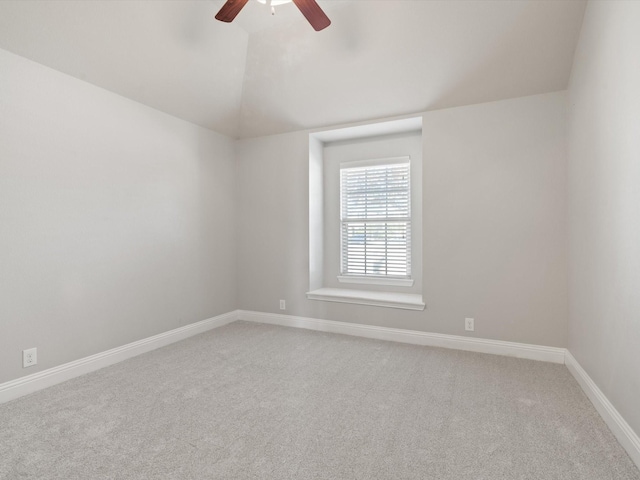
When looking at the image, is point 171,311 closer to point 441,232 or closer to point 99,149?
point 99,149

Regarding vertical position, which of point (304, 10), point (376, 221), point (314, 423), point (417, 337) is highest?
point (304, 10)

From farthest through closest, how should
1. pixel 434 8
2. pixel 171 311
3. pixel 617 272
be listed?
pixel 171 311 → pixel 434 8 → pixel 617 272

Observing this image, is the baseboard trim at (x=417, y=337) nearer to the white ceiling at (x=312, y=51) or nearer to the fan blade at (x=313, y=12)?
the white ceiling at (x=312, y=51)

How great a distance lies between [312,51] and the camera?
330cm

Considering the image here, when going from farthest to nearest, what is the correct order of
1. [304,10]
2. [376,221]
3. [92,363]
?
[376,221]
[92,363]
[304,10]

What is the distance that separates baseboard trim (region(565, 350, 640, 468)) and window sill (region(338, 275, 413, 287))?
1.77 m

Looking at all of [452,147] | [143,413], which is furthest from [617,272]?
[143,413]

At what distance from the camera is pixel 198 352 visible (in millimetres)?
3387

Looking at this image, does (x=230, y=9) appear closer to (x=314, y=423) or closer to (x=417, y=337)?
(x=314, y=423)

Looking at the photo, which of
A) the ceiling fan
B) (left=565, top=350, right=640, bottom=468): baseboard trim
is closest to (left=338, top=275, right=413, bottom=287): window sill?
(left=565, top=350, right=640, bottom=468): baseboard trim

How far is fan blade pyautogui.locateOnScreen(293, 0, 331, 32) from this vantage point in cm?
218

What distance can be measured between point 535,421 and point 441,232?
184 cm

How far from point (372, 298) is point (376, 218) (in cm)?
103

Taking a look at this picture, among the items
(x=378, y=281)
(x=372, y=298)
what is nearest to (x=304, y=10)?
(x=372, y=298)
